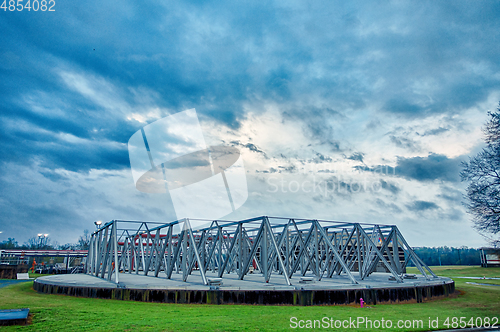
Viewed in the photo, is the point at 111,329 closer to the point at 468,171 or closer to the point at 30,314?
the point at 30,314

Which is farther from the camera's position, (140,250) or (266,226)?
(140,250)

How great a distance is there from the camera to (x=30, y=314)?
48.7ft

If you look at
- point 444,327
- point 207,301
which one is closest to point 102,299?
point 207,301

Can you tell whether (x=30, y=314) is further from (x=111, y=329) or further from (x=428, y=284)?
(x=428, y=284)

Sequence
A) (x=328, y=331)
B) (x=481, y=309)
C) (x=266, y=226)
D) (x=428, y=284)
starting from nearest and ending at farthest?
(x=328, y=331)
(x=481, y=309)
(x=428, y=284)
(x=266, y=226)

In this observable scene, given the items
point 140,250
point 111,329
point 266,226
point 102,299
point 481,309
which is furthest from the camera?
point 140,250

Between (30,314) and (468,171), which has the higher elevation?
(468,171)

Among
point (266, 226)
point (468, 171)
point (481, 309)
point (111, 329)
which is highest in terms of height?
point (468, 171)

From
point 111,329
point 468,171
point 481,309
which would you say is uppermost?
point 468,171

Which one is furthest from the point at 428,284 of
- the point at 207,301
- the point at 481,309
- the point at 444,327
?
the point at 207,301

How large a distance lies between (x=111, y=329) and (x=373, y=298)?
1799 cm

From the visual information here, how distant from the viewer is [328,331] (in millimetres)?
13531

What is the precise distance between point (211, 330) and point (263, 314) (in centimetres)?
522

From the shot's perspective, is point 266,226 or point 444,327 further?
point 266,226
